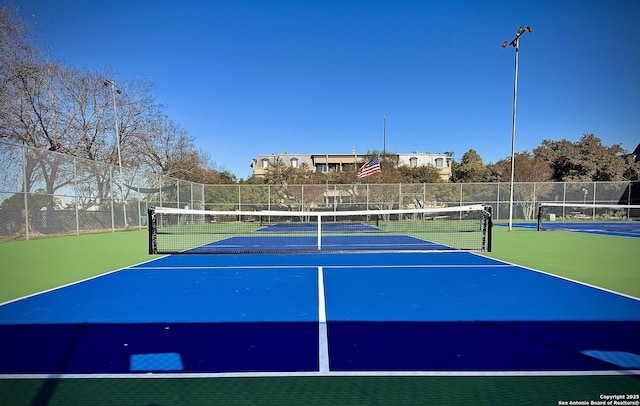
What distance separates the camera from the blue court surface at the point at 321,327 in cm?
323

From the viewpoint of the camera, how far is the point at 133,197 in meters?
21.5

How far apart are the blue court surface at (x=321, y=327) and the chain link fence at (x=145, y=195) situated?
9.94 meters

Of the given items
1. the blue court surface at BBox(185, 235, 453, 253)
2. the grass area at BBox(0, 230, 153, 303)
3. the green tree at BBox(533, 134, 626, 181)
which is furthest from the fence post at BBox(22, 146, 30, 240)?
the green tree at BBox(533, 134, 626, 181)

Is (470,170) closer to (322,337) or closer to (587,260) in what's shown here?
(587,260)

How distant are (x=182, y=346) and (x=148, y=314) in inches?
52.9

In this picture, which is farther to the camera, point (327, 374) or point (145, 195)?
point (145, 195)

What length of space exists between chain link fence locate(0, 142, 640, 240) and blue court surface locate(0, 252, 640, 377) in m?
9.94

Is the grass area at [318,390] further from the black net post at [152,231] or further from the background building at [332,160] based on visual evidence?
the background building at [332,160]

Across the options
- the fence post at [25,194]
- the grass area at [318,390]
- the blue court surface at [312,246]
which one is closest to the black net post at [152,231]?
the blue court surface at [312,246]

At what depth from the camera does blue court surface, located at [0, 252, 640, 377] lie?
3.23m

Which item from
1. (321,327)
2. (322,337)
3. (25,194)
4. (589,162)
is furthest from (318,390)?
(589,162)

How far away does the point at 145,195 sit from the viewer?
74.9ft

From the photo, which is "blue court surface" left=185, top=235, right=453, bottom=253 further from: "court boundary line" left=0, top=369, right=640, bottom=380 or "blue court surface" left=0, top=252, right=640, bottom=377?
"court boundary line" left=0, top=369, right=640, bottom=380

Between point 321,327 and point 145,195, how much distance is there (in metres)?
22.1
